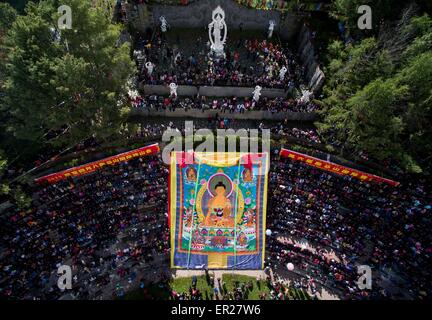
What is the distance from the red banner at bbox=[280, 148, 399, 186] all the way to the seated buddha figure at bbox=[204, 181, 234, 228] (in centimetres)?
819

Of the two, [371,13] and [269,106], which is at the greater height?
[371,13]

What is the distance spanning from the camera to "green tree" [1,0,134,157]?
2961 cm

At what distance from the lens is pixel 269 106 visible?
125ft

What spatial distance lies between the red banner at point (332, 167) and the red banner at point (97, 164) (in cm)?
1251

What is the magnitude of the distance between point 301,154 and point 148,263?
55.5ft

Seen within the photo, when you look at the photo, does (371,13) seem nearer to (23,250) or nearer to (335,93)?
(335,93)

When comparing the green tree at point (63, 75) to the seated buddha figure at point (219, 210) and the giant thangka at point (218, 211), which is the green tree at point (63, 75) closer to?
the giant thangka at point (218, 211)

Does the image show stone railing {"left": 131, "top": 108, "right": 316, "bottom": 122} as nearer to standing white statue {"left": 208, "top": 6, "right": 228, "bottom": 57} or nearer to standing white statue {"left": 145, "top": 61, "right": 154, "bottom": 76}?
standing white statue {"left": 145, "top": 61, "right": 154, "bottom": 76}

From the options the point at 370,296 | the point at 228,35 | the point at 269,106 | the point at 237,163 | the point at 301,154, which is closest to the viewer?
the point at 237,163

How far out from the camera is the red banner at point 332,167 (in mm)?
33938

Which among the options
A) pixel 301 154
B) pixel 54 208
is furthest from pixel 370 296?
pixel 54 208

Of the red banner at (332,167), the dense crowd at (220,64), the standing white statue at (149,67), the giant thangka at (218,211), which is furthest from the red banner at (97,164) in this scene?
the red banner at (332,167)

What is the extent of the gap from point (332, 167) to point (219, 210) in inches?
457

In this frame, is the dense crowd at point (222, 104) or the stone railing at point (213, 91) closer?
the dense crowd at point (222, 104)
